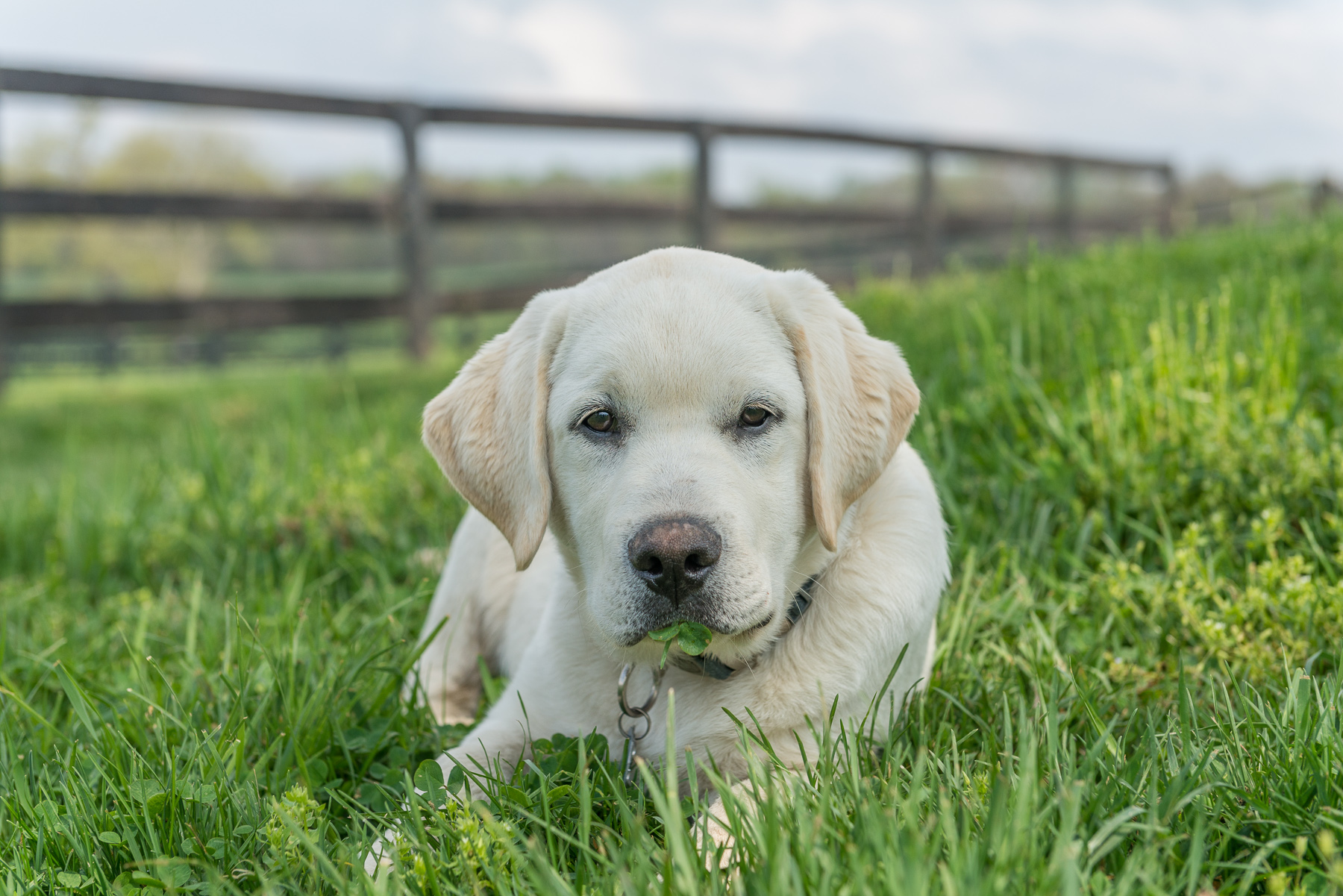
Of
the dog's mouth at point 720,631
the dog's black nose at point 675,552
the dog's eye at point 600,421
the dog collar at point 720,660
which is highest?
the dog's eye at point 600,421

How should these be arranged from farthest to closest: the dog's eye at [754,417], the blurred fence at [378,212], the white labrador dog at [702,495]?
the blurred fence at [378,212]
the dog's eye at [754,417]
the white labrador dog at [702,495]

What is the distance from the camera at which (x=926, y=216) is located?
12.3 m

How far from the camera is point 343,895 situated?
1442 mm

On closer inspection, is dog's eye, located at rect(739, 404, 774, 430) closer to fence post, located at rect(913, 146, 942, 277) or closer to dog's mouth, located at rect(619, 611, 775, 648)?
dog's mouth, located at rect(619, 611, 775, 648)

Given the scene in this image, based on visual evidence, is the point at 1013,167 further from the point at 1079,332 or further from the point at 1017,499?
the point at 1017,499

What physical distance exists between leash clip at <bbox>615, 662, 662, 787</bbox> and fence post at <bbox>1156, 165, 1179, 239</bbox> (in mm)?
18609

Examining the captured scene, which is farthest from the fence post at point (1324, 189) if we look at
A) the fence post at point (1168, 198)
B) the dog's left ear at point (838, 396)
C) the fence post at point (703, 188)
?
the dog's left ear at point (838, 396)

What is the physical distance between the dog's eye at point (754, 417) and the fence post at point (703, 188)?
26.1 feet

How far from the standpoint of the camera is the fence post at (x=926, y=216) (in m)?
12.1

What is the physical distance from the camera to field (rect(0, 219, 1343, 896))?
146cm

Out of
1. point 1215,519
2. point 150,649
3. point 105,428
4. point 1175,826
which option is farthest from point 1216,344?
point 105,428

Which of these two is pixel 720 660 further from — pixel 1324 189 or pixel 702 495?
pixel 1324 189

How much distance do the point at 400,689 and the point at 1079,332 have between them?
2.95 metres

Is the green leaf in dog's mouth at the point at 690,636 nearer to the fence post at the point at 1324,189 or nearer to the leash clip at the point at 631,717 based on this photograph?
the leash clip at the point at 631,717
